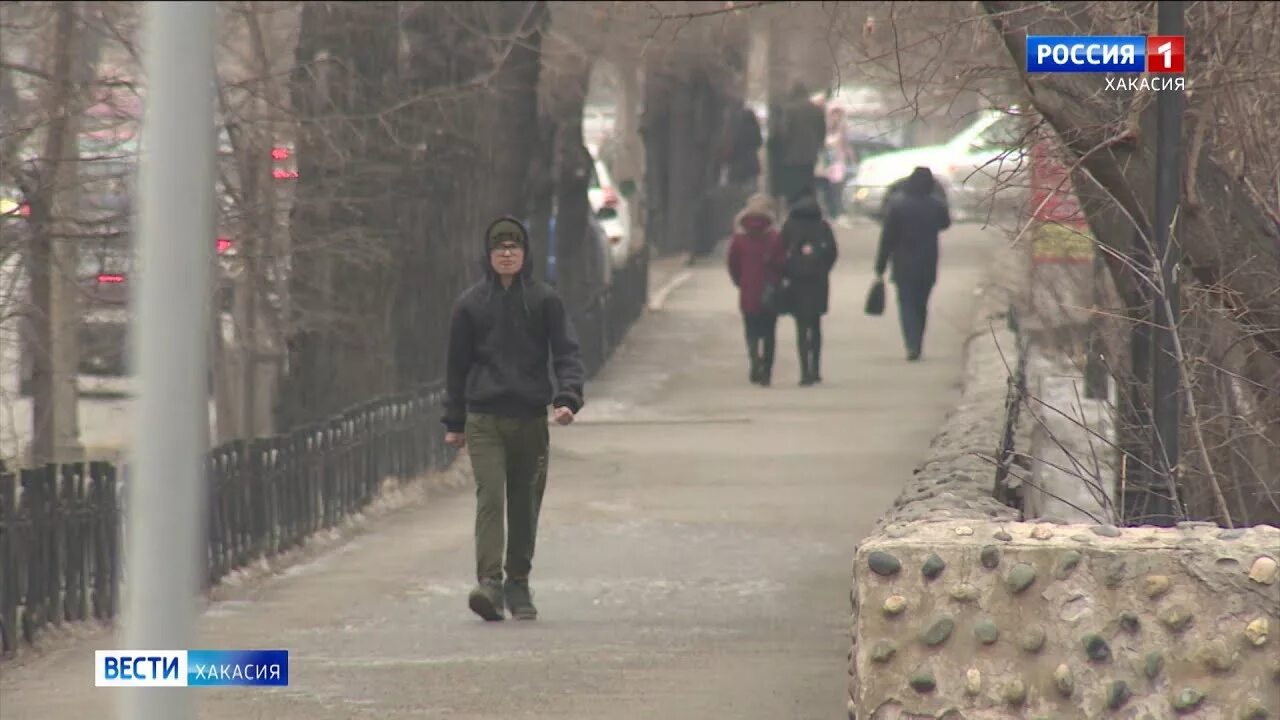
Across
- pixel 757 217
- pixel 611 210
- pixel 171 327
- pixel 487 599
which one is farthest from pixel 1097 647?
pixel 611 210

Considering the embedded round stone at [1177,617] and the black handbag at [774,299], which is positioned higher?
the black handbag at [774,299]

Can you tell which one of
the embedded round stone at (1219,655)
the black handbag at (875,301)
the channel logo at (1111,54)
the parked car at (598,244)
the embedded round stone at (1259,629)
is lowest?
the embedded round stone at (1219,655)

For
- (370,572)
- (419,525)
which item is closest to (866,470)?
(419,525)

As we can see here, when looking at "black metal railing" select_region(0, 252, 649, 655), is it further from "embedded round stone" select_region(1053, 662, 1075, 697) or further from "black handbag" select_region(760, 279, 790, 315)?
"black handbag" select_region(760, 279, 790, 315)

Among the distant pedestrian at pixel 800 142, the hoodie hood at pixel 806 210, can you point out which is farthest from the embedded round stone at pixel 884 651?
the distant pedestrian at pixel 800 142

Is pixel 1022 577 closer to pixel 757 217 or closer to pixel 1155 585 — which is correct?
pixel 1155 585

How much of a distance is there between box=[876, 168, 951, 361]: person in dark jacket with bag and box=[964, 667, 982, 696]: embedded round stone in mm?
15509

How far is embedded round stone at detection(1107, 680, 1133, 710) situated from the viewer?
6129 millimetres

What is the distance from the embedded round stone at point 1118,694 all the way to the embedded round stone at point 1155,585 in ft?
0.81

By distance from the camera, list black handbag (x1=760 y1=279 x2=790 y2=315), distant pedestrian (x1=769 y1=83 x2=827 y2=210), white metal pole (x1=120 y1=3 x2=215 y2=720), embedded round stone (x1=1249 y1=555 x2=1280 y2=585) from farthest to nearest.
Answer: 1. distant pedestrian (x1=769 y1=83 x2=827 y2=210)
2. black handbag (x1=760 y1=279 x2=790 y2=315)
3. embedded round stone (x1=1249 y1=555 x2=1280 y2=585)
4. white metal pole (x1=120 y1=3 x2=215 y2=720)

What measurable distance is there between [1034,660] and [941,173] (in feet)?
114

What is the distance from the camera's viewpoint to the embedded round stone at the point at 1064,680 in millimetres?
6176

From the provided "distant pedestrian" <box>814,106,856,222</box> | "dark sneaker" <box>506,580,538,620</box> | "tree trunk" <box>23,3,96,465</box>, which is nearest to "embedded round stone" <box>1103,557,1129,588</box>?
"dark sneaker" <box>506,580,538,620</box>

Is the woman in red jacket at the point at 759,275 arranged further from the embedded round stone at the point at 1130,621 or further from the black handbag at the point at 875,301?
the embedded round stone at the point at 1130,621
